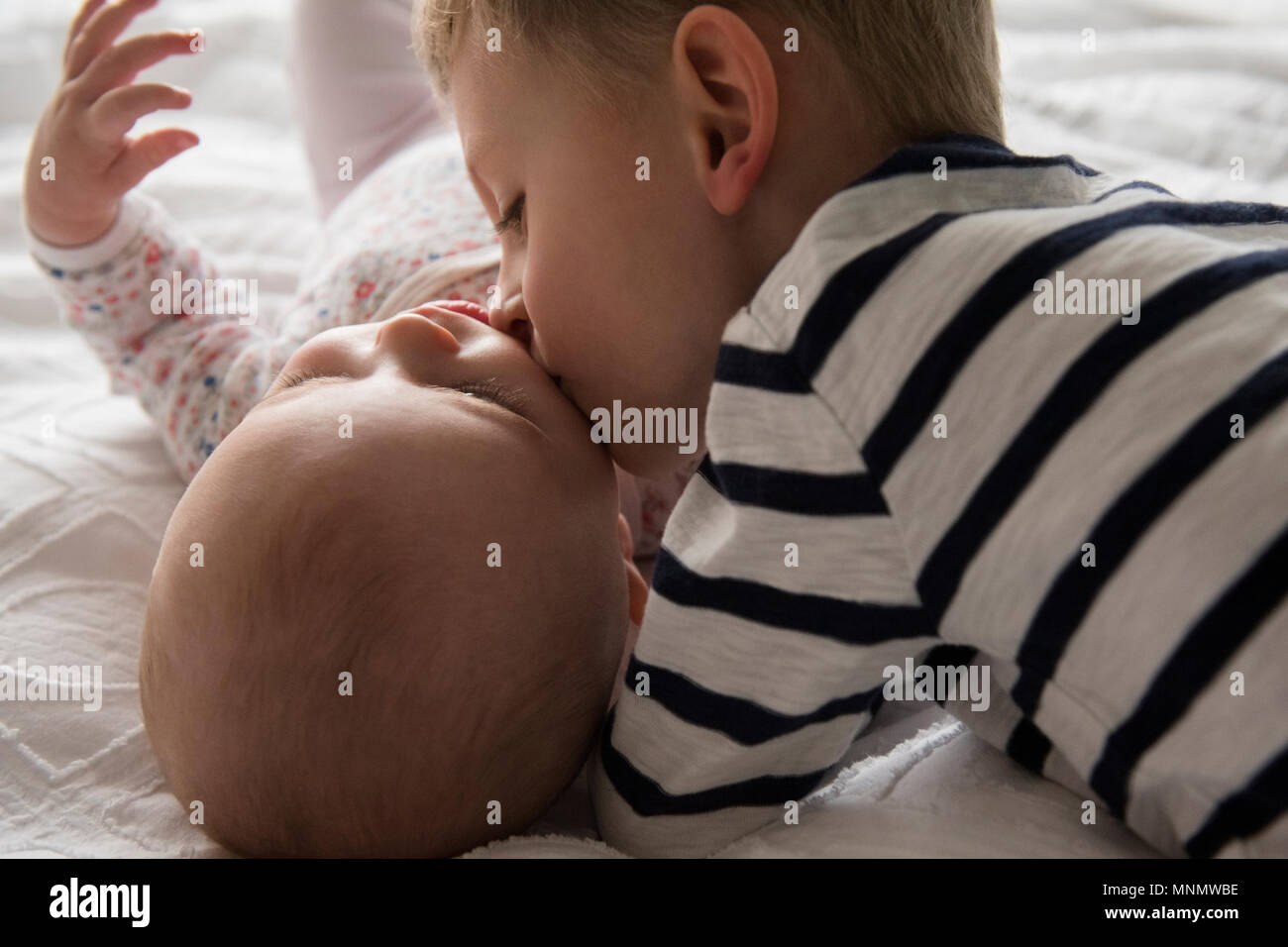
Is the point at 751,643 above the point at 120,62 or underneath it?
underneath

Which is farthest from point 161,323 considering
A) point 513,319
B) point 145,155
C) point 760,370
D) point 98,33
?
point 760,370

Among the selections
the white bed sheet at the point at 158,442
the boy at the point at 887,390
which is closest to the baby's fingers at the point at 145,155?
the white bed sheet at the point at 158,442

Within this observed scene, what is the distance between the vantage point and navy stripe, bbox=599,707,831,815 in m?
0.78

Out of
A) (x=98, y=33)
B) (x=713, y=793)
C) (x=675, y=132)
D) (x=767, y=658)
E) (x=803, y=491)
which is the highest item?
(x=98, y=33)

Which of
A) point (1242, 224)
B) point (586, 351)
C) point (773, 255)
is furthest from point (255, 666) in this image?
point (1242, 224)

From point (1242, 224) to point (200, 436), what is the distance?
90 centimetres

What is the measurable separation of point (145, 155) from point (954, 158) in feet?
2.75

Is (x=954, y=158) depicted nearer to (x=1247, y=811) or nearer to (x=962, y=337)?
(x=962, y=337)

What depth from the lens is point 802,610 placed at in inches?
27.9

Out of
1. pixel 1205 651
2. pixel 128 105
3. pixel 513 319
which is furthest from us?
pixel 128 105

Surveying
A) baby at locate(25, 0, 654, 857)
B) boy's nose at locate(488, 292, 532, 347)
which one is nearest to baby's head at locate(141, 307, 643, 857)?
baby at locate(25, 0, 654, 857)

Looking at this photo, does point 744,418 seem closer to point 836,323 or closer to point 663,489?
point 836,323

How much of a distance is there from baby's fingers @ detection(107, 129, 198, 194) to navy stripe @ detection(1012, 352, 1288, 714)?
0.95 m
